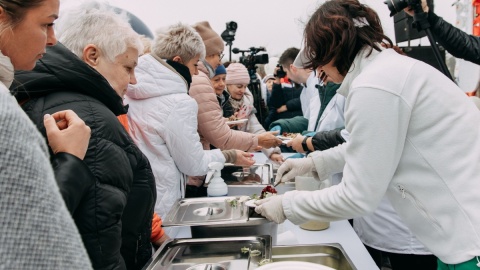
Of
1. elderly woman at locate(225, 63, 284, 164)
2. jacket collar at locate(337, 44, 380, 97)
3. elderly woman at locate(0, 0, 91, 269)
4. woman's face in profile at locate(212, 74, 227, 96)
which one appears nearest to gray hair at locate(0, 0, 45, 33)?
elderly woman at locate(0, 0, 91, 269)

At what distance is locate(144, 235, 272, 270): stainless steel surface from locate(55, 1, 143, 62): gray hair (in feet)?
1.82

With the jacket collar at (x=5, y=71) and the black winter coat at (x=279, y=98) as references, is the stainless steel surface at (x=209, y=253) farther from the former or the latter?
the black winter coat at (x=279, y=98)

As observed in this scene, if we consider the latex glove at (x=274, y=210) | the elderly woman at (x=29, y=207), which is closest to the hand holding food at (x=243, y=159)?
the latex glove at (x=274, y=210)

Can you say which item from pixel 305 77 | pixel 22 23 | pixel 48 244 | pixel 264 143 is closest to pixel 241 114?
pixel 305 77

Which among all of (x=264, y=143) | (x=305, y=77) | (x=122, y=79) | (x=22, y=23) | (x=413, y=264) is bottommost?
(x=413, y=264)

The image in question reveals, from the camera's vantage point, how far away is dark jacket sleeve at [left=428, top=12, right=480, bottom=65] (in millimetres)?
1667

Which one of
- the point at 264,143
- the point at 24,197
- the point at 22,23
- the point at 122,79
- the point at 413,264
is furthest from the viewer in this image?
the point at 264,143

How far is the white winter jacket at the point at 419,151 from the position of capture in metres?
0.80

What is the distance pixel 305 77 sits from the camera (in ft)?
10.1

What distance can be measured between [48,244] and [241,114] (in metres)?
2.95

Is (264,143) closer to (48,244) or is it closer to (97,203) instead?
Result: (97,203)

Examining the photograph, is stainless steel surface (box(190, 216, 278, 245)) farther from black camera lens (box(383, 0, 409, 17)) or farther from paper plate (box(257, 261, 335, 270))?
black camera lens (box(383, 0, 409, 17))

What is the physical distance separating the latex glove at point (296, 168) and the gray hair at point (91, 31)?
0.74 metres

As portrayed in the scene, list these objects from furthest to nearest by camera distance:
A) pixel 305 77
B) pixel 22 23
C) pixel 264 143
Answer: pixel 305 77
pixel 264 143
pixel 22 23
